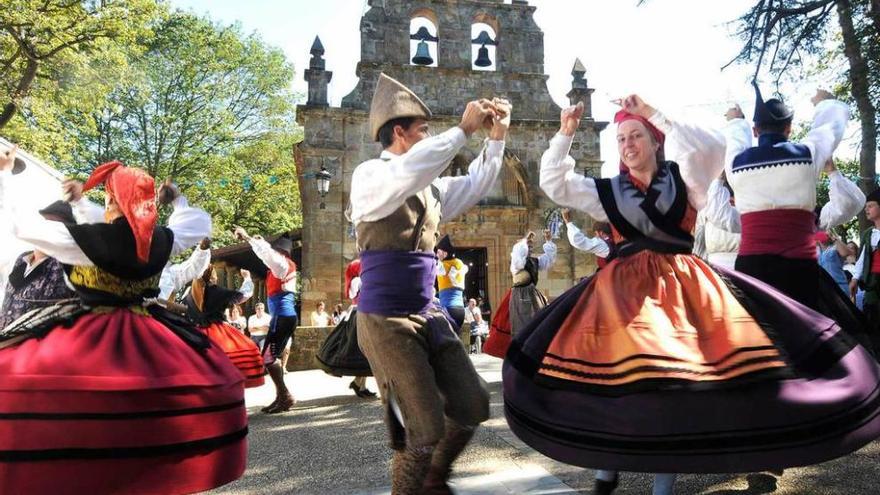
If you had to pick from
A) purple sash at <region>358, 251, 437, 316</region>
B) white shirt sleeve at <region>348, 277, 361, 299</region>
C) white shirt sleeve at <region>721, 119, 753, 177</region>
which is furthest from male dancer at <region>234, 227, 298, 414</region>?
white shirt sleeve at <region>721, 119, 753, 177</region>

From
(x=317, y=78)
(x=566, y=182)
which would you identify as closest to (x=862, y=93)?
(x=566, y=182)

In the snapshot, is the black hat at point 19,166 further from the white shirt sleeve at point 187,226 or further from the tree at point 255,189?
the tree at point 255,189

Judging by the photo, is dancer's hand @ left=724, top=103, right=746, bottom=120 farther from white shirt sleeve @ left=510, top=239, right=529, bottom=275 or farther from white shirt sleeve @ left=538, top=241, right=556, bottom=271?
white shirt sleeve @ left=538, top=241, right=556, bottom=271

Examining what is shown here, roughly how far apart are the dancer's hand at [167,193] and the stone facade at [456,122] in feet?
37.4

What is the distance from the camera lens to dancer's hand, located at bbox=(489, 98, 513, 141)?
2.72 metres

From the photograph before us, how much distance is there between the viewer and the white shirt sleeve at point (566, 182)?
2840 millimetres

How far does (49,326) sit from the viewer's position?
98.6 inches

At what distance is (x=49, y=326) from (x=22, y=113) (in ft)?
43.2

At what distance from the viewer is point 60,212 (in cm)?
316

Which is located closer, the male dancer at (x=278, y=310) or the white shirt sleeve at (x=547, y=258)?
the male dancer at (x=278, y=310)

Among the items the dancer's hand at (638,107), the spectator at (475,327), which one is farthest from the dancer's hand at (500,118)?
the spectator at (475,327)

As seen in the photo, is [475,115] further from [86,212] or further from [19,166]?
[19,166]

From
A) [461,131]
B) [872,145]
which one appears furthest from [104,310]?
[872,145]

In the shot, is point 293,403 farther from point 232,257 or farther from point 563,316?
point 232,257
